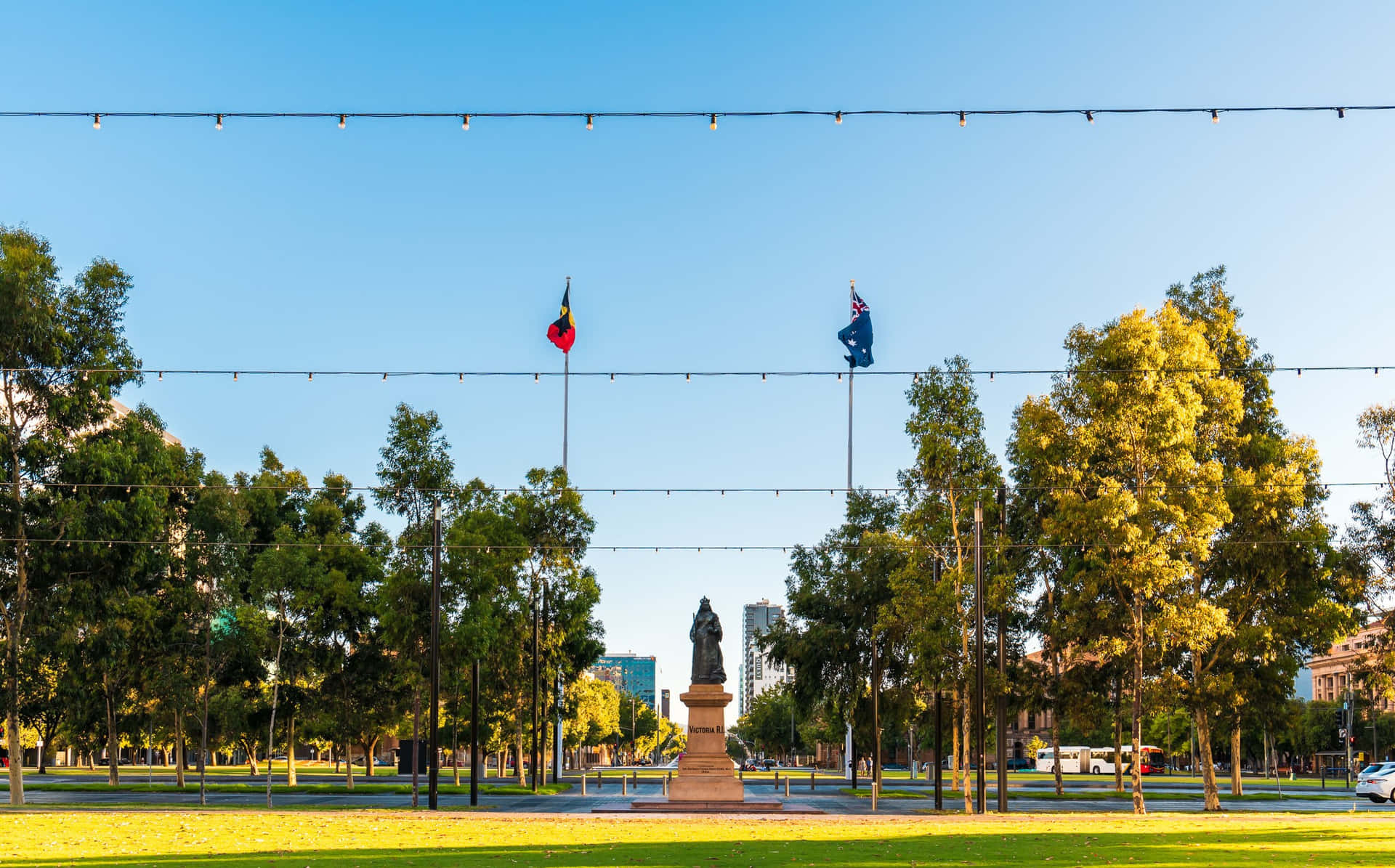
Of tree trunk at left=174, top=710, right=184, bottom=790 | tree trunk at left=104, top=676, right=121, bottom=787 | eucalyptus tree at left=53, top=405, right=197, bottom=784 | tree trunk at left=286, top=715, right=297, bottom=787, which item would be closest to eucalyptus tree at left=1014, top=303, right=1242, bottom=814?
eucalyptus tree at left=53, top=405, right=197, bottom=784

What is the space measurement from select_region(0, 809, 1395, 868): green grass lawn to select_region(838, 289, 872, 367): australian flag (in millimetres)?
29973

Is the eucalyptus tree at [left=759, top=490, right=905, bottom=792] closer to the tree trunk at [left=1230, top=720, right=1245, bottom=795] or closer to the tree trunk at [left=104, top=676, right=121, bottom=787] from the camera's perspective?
the tree trunk at [left=1230, top=720, right=1245, bottom=795]

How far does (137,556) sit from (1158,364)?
3303 centimetres

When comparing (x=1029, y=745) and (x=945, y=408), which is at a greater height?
(x=945, y=408)

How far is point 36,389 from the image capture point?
1619 inches

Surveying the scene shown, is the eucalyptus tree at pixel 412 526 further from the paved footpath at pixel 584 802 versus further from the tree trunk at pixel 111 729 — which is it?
the tree trunk at pixel 111 729

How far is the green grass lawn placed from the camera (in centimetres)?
1966

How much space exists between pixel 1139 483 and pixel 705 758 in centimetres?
1688

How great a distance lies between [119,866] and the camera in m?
17.9

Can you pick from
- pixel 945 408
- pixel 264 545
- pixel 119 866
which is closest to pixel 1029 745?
pixel 945 408

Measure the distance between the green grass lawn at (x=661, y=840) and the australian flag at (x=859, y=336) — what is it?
30.0 metres

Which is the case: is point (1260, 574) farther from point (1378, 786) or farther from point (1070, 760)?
point (1070, 760)

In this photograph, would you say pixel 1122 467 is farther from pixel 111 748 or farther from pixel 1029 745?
A: pixel 111 748

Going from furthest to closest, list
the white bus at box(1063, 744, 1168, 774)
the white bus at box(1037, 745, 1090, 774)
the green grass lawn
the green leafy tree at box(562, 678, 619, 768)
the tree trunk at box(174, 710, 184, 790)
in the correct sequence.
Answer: the white bus at box(1037, 745, 1090, 774) < the white bus at box(1063, 744, 1168, 774) < the green leafy tree at box(562, 678, 619, 768) < the tree trunk at box(174, 710, 184, 790) < the green grass lawn
